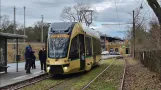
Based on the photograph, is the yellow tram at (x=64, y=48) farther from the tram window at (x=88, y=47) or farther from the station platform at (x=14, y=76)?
the tram window at (x=88, y=47)

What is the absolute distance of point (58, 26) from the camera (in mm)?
21297

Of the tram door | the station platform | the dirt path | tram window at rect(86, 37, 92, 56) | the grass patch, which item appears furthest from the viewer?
tram window at rect(86, 37, 92, 56)

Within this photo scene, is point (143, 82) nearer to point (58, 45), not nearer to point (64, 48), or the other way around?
point (64, 48)

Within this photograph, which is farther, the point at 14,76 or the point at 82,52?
the point at 82,52

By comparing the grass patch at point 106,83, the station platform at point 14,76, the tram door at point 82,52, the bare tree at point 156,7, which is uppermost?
the bare tree at point 156,7

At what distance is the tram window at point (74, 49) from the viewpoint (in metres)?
20.5

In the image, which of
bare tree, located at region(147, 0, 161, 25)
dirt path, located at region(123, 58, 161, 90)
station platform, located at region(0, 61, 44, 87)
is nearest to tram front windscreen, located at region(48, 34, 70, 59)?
station platform, located at region(0, 61, 44, 87)

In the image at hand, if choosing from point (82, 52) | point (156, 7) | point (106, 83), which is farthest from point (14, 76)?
point (156, 7)

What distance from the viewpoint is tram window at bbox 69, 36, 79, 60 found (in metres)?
20.5

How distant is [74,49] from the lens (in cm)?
2094

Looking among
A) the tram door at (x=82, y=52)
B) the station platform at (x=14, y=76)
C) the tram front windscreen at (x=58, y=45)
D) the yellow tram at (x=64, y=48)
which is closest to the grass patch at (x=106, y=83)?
the tram door at (x=82, y=52)

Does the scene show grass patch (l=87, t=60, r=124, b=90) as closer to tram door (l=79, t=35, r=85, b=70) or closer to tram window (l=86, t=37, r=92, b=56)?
tram door (l=79, t=35, r=85, b=70)

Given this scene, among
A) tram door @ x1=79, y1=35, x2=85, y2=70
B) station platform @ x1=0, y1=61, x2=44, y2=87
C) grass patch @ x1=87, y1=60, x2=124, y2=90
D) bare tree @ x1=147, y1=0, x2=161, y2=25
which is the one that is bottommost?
grass patch @ x1=87, y1=60, x2=124, y2=90

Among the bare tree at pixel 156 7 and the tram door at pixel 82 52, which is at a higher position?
the bare tree at pixel 156 7
